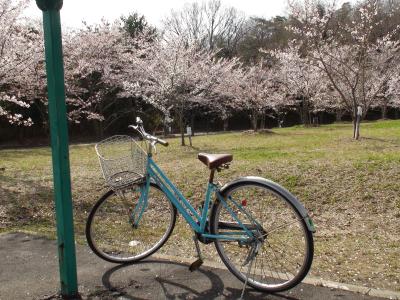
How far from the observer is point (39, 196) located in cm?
654

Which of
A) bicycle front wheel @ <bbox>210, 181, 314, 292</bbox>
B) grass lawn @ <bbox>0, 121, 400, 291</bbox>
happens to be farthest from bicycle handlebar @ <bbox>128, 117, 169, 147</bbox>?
grass lawn @ <bbox>0, 121, 400, 291</bbox>

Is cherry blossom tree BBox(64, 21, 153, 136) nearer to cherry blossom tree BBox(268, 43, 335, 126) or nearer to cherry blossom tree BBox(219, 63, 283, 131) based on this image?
cherry blossom tree BBox(219, 63, 283, 131)

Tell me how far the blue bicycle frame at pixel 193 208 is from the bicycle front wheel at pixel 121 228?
4 centimetres

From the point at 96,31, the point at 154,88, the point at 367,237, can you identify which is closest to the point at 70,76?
the point at 154,88

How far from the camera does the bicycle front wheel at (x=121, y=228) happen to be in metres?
3.40

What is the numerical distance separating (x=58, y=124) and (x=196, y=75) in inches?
597

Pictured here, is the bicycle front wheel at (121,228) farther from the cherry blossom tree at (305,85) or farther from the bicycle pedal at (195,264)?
the cherry blossom tree at (305,85)

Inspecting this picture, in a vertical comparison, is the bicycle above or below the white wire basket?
below

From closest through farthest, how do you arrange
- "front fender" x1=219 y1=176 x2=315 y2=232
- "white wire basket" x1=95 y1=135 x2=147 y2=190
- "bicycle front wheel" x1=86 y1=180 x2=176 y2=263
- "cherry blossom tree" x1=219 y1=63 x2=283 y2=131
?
"front fender" x1=219 y1=176 x2=315 y2=232, "white wire basket" x1=95 y1=135 x2=147 y2=190, "bicycle front wheel" x1=86 y1=180 x2=176 y2=263, "cherry blossom tree" x1=219 y1=63 x2=283 y2=131

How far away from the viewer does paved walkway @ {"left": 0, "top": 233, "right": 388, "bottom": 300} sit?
2789mm

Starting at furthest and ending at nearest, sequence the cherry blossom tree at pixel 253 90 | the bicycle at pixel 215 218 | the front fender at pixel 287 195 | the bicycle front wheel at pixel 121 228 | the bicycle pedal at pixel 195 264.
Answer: the cherry blossom tree at pixel 253 90 → the bicycle front wheel at pixel 121 228 → the bicycle pedal at pixel 195 264 → the bicycle at pixel 215 218 → the front fender at pixel 287 195

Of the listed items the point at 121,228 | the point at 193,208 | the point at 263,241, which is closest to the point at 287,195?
the point at 263,241

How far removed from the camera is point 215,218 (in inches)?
117

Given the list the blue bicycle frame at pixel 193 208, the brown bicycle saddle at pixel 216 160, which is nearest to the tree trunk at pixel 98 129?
the blue bicycle frame at pixel 193 208
